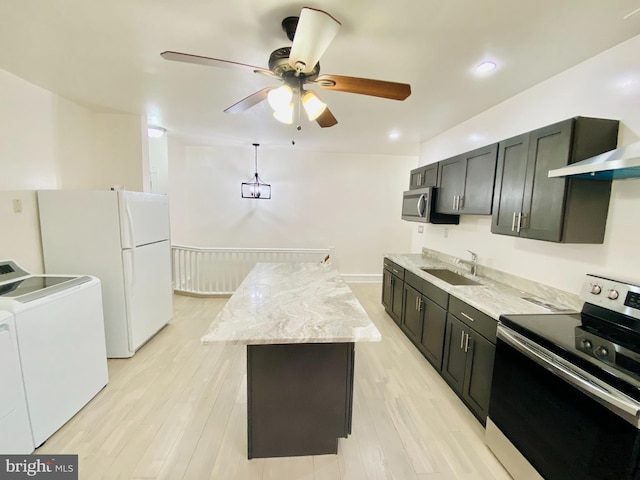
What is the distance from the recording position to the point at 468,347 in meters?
2.03

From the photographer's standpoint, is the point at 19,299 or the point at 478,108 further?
the point at 478,108

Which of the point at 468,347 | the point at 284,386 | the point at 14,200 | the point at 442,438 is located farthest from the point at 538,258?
the point at 14,200

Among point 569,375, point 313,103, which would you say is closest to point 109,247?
point 313,103

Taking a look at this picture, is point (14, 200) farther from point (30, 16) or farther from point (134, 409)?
point (134, 409)

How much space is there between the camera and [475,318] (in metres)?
1.96

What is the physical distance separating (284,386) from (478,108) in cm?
311

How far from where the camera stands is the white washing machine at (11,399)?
1460 mm

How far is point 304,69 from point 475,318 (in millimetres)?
2049

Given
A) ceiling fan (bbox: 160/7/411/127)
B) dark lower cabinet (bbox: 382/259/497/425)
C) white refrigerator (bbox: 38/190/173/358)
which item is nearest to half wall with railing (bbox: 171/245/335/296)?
white refrigerator (bbox: 38/190/173/358)

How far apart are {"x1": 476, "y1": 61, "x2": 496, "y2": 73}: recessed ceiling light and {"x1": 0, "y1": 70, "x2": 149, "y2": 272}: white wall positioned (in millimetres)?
3598

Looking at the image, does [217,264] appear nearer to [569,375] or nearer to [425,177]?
[425,177]

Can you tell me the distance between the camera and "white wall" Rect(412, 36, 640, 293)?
1.60 metres

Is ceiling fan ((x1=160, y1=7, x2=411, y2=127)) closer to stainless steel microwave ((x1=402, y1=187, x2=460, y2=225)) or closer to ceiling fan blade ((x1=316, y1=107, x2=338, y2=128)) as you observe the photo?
ceiling fan blade ((x1=316, y1=107, x2=338, y2=128))

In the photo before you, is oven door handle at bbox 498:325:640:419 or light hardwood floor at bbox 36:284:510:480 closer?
oven door handle at bbox 498:325:640:419
